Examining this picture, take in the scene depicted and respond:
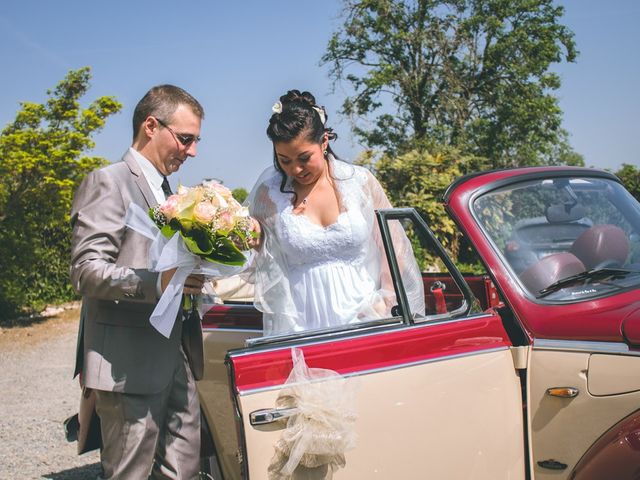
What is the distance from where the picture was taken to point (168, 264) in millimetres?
2402

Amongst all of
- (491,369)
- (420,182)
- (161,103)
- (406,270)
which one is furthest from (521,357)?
(420,182)

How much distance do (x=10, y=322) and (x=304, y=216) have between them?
10.4 meters

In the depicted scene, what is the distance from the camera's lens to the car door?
2.26 meters

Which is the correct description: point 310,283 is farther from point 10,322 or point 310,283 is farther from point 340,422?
point 10,322

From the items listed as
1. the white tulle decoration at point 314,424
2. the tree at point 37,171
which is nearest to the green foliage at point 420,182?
the tree at point 37,171

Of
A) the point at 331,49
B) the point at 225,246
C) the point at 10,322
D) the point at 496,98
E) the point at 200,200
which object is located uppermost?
the point at 331,49

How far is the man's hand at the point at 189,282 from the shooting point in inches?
99.3

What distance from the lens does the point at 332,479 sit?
2297 millimetres

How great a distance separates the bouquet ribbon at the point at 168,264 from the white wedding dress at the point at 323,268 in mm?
685

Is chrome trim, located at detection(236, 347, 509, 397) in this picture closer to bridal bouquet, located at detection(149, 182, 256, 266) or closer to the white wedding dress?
bridal bouquet, located at detection(149, 182, 256, 266)

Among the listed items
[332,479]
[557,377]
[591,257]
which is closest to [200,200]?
[332,479]

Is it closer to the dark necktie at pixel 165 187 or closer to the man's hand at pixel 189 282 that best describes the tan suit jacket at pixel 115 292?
the man's hand at pixel 189 282

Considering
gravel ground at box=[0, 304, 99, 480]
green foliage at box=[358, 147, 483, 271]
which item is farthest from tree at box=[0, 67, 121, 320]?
green foliage at box=[358, 147, 483, 271]

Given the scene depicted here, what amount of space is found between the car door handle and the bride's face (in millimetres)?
1371
